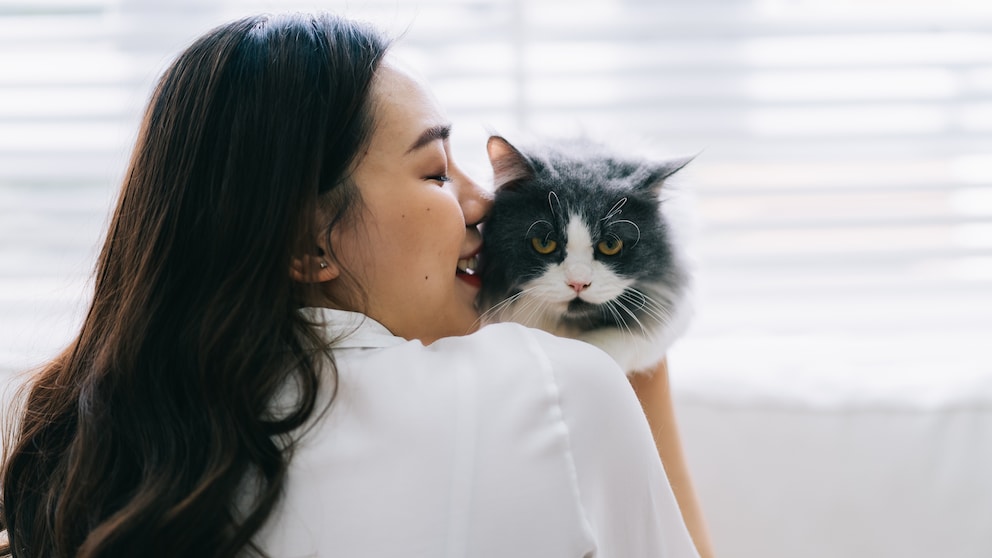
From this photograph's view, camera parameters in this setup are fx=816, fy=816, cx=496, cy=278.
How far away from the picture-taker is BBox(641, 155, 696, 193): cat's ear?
126 cm

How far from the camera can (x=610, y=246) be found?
126 centimetres

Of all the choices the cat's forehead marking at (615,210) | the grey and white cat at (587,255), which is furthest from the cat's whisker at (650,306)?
the cat's forehead marking at (615,210)

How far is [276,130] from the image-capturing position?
975 mm

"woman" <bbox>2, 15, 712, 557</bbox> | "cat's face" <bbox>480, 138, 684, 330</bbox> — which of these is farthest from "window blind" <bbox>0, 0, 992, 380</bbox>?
"woman" <bbox>2, 15, 712, 557</bbox>

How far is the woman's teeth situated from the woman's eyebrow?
25cm

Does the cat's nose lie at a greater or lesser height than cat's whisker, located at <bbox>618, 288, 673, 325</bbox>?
greater

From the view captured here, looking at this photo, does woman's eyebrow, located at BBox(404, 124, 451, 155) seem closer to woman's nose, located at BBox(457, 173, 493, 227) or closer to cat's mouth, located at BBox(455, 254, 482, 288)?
woman's nose, located at BBox(457, 173, 493, 227)

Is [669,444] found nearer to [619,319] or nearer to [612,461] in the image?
[619,319]

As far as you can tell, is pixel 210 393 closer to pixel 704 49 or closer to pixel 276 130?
pixel 276 130

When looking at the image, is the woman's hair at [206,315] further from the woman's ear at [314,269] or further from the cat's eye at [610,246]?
the cat's eye at [610,246]

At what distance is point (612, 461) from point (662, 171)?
1.71 feet

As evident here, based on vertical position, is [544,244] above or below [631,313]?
above

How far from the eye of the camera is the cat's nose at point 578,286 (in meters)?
1.23

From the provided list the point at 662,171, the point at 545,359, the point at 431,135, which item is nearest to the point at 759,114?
the point at 662,171
